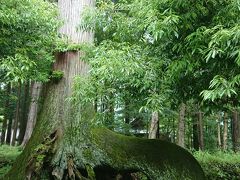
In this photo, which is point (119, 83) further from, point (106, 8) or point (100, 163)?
point (100, 163)

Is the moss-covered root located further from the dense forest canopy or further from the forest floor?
the forest floor

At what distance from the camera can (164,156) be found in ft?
21.5

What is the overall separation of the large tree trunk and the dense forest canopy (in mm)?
21

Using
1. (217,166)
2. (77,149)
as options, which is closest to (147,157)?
(77,149)

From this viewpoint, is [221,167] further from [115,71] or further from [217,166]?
[115,71]

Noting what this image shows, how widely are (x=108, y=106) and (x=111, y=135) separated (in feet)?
5.87

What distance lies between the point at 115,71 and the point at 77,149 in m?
2.42

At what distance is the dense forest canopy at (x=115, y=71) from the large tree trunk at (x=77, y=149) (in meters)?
0.02

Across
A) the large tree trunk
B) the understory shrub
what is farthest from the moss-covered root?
the understory shrub

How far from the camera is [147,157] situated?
634cm

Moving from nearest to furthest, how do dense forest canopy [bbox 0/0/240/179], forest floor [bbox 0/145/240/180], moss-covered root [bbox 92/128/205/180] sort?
dense forest canopy [bbox 0/0/240/179] < moss-covered root [bbox 92/128/205/180] < forest floor [bbox 0/145/240/180]

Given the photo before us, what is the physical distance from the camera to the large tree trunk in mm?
5727

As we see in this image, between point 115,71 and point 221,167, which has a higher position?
point 115,71

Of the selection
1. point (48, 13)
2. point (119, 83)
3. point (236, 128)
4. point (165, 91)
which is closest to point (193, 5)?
point (165, 91)
